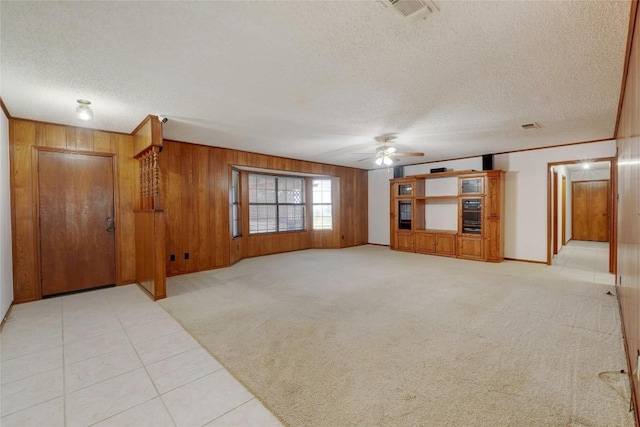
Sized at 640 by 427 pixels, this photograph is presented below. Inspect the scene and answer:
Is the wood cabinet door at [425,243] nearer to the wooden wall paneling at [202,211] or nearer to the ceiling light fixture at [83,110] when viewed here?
the wooden wall paneling at [202,211]

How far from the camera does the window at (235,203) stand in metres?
6.31

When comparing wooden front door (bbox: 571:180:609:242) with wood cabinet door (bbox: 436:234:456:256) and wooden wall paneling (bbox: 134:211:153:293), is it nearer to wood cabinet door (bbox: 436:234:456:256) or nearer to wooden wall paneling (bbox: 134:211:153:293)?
wood cabinet door (bbox: 436:234:456:256)

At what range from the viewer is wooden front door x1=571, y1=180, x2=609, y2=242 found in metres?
8.89

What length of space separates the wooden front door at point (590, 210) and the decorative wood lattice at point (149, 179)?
12172 mm

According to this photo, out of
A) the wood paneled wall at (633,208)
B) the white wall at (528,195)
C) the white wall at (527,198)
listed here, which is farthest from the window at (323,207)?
the wood paneled wall at (633,208)

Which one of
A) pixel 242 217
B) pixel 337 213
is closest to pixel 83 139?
pixel 242 217

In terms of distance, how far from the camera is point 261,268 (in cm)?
575

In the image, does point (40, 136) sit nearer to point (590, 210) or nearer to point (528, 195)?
point (528, 195)

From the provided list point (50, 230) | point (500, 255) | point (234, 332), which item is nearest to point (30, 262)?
point (50, 230)

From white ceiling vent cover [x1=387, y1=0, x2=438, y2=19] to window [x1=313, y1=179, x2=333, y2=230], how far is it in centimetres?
660

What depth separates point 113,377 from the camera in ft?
6.88

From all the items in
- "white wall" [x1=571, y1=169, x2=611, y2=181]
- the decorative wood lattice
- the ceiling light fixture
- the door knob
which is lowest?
the door knob

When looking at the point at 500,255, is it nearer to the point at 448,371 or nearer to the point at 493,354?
the point at 493,354

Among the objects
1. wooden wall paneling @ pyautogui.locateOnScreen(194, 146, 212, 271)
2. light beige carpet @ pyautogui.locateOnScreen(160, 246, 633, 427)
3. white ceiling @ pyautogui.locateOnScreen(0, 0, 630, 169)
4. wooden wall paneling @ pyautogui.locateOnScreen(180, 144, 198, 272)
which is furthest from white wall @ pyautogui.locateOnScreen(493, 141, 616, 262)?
wooden wall paneling @ pyautogui.locateOnScreen(180, 144, 198, 272)
